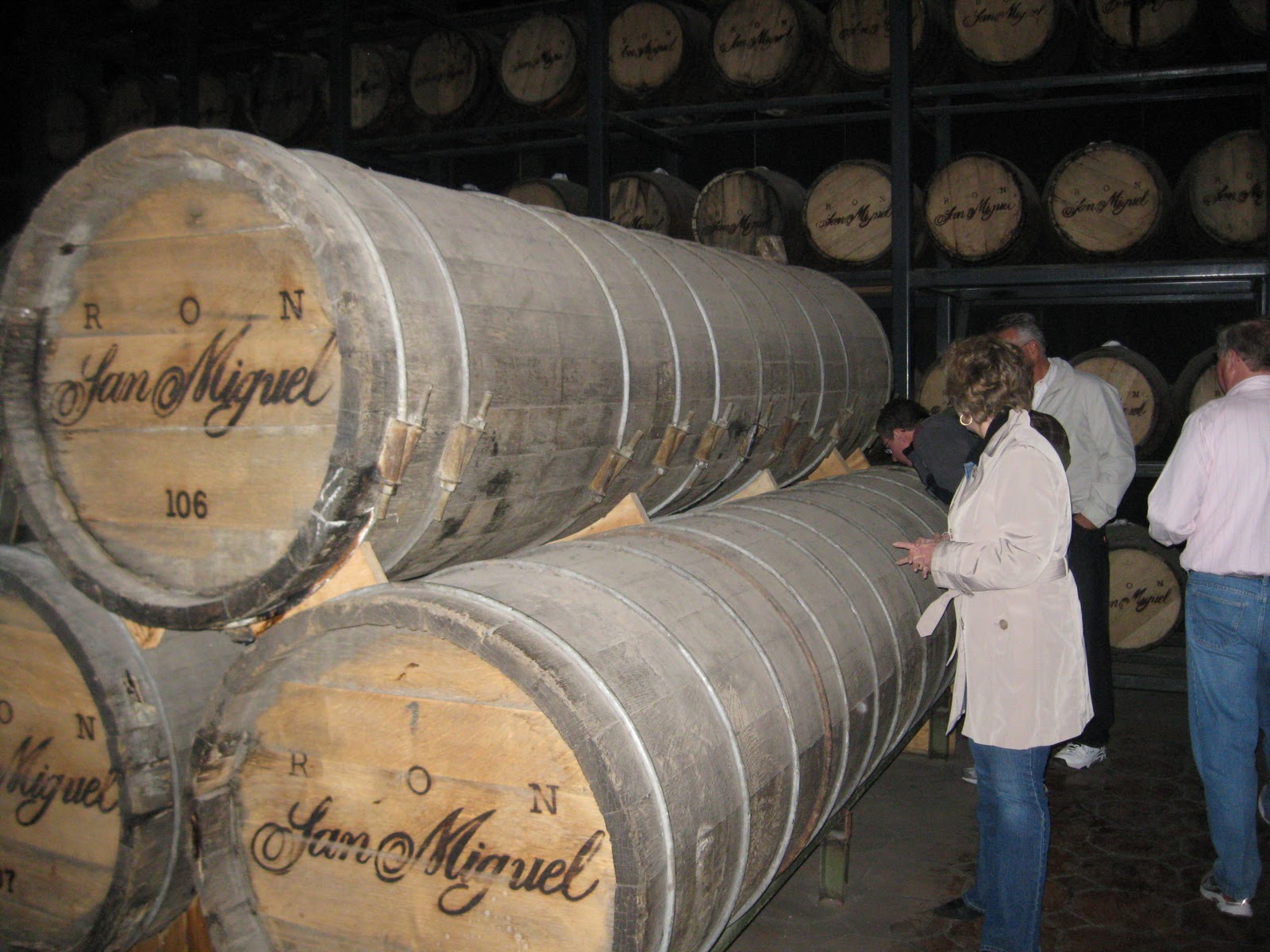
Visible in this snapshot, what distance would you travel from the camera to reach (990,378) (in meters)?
2.89

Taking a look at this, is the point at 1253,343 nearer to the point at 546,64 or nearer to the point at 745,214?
the point at 745,214

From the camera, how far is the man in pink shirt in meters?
3.16

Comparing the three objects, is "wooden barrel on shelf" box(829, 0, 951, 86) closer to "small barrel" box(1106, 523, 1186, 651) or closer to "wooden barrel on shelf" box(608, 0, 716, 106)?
"wooden barrel on shelf" box(608, 0, 716, 106)

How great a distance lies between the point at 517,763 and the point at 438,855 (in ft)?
0.90

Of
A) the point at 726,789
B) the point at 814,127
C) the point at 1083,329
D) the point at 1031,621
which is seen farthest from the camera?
the point at 814,127

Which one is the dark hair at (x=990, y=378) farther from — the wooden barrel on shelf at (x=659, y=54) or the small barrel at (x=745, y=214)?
→ the wooden barrel on shelf at (x=659, y=54)

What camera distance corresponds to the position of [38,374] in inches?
84.4

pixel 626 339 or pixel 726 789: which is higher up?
pixel 626 339

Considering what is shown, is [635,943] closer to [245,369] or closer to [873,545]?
[245,369]

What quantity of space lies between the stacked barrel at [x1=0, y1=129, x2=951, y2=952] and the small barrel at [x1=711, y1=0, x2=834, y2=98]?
3624 millimetres

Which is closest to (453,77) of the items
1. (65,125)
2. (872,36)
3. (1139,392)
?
(872,36)

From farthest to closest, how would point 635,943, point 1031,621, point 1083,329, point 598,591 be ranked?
point 1083,329
point 1031,621
point 598,591
point 635,943

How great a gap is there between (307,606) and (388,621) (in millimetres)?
256

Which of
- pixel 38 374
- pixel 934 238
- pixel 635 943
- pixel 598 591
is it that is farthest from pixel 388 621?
pixel 934 238
